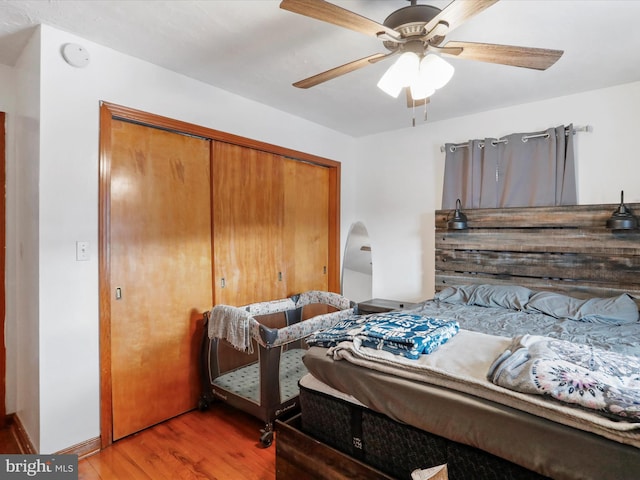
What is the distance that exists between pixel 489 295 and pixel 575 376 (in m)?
2.11

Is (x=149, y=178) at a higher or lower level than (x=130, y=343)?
higher

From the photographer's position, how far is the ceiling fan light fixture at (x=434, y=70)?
1634 mm

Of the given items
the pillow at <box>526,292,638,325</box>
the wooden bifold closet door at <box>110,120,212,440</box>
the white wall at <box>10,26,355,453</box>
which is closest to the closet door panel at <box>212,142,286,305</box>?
the wooden bifold closet door at <box>110,120,212,440</box>

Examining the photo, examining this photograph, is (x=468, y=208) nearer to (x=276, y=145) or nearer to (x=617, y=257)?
(x=617, y=257)

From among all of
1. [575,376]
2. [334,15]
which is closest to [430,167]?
[334,15]

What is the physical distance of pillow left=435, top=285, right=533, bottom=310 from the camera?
114 inches

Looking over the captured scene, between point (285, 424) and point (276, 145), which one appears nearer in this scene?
point (285, 424)

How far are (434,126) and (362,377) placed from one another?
3203 mm

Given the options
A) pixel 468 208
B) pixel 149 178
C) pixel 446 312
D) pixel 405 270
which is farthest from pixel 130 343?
pixel 468 208

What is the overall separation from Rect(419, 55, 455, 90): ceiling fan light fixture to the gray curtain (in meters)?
1.99

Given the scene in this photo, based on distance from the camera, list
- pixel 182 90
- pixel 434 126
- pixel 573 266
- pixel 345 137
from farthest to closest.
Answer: pixel 345 137
pixel 434 126
pixel 573 266
pixel 182 90

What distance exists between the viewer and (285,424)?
1.60 m

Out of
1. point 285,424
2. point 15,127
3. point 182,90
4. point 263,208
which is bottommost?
point 285,424

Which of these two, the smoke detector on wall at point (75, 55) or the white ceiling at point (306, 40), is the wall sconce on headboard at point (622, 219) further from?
the smoke detector on wall at point (75, 55)
